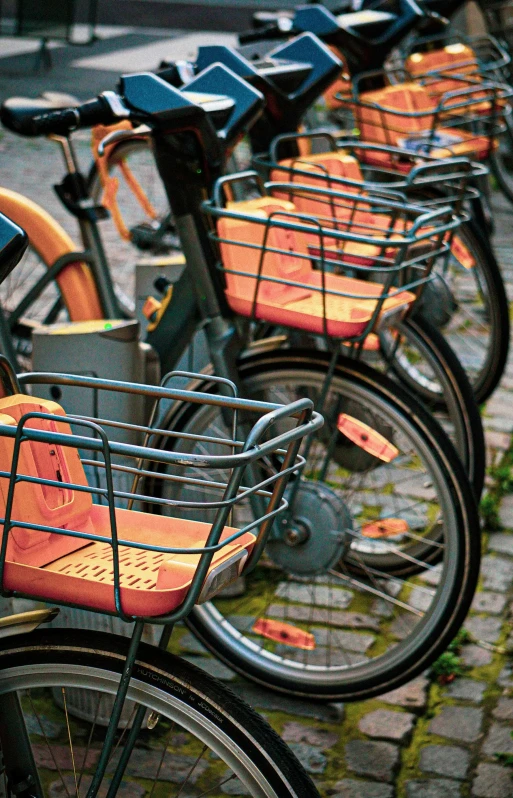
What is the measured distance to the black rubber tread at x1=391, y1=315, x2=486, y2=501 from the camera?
372 cm

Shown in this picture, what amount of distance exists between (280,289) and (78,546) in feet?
4.16

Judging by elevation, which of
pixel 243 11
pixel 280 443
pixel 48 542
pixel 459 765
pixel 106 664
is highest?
pixel 243 11

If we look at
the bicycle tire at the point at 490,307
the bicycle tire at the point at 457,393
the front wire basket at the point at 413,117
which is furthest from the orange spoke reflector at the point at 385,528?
the front wire basket at the point at 413,117

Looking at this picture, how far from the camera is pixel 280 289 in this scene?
3.09 meters

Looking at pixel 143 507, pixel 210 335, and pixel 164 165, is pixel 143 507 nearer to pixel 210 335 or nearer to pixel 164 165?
pixel 210 335

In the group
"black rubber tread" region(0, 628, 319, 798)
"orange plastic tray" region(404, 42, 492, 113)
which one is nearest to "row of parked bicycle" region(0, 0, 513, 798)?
"black rubber tread" region(0, 628, 319, 798)

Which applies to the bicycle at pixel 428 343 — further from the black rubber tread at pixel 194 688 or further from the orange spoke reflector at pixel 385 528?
the black rubber tread at pixel 194 688

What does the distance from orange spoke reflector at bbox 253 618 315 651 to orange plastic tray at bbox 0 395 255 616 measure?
1292mm

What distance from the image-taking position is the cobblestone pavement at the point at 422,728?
9.21ft

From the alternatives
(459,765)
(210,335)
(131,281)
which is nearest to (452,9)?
(131,281)

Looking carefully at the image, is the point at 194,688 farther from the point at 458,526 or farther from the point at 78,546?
the point at 458,526

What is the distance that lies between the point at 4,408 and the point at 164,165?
1305 mm

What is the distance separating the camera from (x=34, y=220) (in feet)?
12.0

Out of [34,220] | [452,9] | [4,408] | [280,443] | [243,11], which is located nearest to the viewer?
[280,443]
